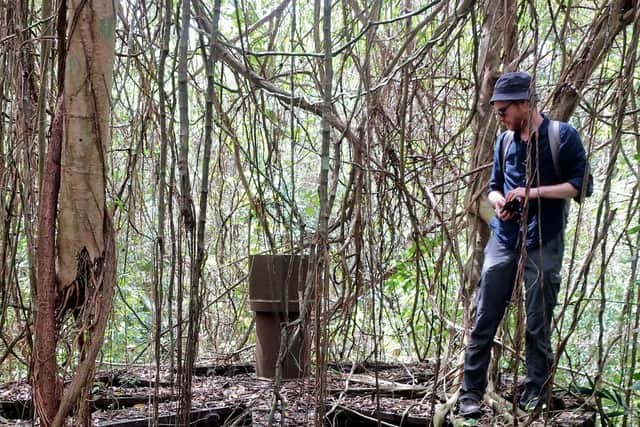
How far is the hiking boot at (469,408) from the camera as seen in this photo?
8.63 feet

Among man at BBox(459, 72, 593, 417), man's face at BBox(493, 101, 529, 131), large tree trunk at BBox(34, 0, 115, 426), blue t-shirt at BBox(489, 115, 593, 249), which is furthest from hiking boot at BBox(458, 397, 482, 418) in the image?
large tree trunk at BBox(34, 0, 115, 426)

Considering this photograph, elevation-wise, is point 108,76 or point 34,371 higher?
point 108,76

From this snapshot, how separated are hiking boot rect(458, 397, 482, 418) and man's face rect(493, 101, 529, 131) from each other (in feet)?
3.56

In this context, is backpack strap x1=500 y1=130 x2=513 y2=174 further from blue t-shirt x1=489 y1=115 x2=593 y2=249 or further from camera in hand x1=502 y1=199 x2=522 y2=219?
camera in hand x1=502 y1=199 x2=522 y2=219

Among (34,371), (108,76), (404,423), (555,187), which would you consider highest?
(108,76)

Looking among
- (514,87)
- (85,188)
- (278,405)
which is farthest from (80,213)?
(514,87)

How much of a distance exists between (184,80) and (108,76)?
0.50 metres

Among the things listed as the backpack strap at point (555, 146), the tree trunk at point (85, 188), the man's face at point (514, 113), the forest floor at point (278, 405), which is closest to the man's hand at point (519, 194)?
the backpack strap at point (555, 146)

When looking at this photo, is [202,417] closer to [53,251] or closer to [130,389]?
[130,389]

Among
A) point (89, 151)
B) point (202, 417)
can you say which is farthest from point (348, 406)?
point (89, 151)

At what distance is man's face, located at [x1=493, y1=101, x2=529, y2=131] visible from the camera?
2545mm

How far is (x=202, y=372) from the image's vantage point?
3.50m

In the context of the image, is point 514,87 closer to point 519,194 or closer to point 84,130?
point 519,194

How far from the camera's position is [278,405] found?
9.16ft
